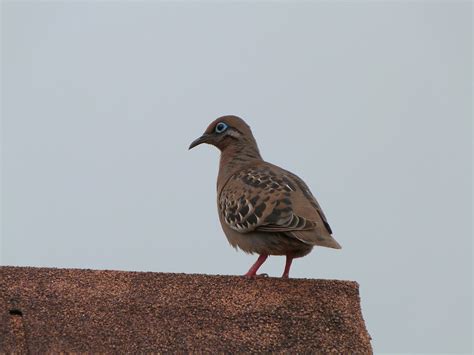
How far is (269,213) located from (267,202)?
148 mm

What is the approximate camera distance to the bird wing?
25.5ft

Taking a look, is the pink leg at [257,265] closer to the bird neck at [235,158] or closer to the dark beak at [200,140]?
the bird neck at [235,158]

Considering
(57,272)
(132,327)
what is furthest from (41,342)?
(57,272)

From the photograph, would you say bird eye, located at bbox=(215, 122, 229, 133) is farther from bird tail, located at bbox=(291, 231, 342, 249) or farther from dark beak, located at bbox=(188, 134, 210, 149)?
bird tail, located at bbox=(291, 231, 342, 249)

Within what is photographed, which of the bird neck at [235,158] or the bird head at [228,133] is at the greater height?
the bird head at [228,133]

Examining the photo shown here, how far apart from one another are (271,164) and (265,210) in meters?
1.40

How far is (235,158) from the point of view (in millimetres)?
9578

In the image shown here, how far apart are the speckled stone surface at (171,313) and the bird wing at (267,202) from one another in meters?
0.67

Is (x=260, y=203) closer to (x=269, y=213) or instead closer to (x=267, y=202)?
(x=267, y=202)

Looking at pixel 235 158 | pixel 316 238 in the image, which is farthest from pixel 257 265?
pixel 235 158

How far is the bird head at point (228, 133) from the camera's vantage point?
9.79 metres

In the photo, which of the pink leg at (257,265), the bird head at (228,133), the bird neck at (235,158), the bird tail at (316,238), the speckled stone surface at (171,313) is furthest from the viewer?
the bird head at (228,133)

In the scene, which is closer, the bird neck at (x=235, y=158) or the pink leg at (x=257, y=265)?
the pink leg at (x=257, y=265)

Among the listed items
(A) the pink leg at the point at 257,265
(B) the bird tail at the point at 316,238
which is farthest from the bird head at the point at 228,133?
(B) the bird tail at the point at 316,238
